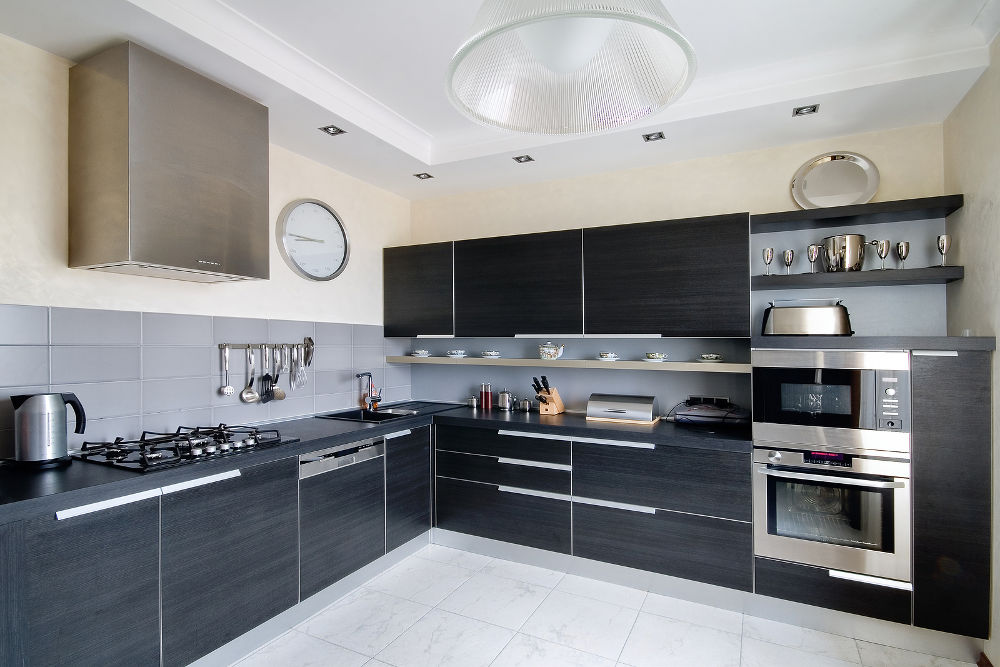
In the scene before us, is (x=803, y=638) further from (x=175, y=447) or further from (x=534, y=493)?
(x=175, y=447)

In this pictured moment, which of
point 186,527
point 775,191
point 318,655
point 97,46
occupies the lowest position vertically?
point 318,655

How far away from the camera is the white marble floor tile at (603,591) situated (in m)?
2.67

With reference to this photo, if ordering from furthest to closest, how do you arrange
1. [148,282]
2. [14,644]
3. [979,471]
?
[148,282], [979,471], [14,644]

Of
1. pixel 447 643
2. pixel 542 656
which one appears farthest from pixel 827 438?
pixel 447 643

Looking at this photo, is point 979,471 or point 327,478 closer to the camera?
point 979,471

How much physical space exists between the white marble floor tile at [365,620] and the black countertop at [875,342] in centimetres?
216

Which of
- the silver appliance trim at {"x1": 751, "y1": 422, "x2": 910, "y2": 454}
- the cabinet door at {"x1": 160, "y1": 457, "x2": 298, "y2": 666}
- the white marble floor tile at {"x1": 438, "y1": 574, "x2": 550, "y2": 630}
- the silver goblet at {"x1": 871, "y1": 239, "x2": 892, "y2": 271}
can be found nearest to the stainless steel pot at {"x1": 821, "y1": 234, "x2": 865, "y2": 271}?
the silver goblet at {"x1": 871, "y1": 239, "x2": 892, "y2": 271}

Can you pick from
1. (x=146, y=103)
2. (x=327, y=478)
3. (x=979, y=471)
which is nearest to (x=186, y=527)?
(x=327, y=478)

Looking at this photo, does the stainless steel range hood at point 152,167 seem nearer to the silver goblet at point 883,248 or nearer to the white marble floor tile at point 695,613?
the white marble floor tile at point 695,613

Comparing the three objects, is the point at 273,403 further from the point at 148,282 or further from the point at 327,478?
the point at 148,282

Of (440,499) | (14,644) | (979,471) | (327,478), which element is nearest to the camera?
(14,644)

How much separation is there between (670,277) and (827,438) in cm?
108

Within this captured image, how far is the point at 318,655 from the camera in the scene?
2201 millimetres

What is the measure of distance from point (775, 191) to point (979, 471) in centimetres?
165
